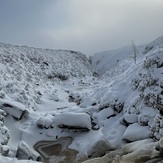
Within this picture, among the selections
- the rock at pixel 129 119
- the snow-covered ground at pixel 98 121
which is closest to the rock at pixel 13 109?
the snow-covered ground at pixel 98 121

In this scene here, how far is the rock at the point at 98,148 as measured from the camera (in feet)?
41.5

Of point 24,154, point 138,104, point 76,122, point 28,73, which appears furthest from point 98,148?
point 28,73

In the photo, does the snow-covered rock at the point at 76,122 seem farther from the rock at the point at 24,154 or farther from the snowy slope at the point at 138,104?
the rock at the point at 24,154

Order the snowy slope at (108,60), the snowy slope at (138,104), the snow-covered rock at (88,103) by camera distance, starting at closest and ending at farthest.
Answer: the snowy slope at (138,104)
the snow-covered rock at (88,103)
the snowy slope at (108,60)

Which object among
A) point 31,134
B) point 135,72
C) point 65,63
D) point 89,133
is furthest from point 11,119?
point 65,63

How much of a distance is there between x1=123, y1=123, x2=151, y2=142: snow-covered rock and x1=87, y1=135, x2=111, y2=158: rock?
1042 millimetres

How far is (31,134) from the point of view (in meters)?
15.6

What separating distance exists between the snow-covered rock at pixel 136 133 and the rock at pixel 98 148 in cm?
104

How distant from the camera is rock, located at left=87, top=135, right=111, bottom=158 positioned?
41.5ft

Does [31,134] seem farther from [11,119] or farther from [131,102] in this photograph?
[131,102]

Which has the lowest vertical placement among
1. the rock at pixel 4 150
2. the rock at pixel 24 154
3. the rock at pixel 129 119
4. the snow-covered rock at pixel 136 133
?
the rock at pixel 24 154

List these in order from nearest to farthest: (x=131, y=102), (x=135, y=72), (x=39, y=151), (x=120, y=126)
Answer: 1. (x=39, y=151)
2. (x=120, y=126)
3. (x=131, y=102)
4. (x=135, y=72)

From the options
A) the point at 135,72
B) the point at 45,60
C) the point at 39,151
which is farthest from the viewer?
the point at 45,60

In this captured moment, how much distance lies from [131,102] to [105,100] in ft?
7.28
